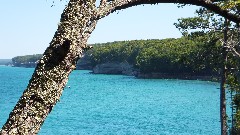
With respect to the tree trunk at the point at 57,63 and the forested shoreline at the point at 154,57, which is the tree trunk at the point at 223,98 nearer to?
the tree trunk at the point at 57,63

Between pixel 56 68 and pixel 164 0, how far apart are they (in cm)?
92

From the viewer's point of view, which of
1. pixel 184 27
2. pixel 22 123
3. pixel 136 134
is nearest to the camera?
pixel 22 123

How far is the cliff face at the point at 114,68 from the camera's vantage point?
160m

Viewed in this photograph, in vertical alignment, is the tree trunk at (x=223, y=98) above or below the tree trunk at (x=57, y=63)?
below

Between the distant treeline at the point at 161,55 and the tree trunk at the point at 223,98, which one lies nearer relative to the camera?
the tree trunk at the point at 223,98

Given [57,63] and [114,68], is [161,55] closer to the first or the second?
[114,68]

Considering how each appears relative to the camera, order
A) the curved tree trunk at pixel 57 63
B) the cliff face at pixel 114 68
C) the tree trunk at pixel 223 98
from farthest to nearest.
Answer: the cliff face at pixel 114 68 → the tree trunk at pixel 223 98 → the curved tree trunk at pixel 57 63

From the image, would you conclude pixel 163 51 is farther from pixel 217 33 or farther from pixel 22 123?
pixel 22 123

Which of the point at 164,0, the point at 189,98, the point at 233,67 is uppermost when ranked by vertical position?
the point at 164,0

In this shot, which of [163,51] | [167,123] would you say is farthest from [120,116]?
[163,51]

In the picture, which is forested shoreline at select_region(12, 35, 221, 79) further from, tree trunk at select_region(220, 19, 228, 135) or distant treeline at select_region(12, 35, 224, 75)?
tree trunk at select_region(220, 19, 228, 135)

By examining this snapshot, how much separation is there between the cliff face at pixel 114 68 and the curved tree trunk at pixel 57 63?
154 metres

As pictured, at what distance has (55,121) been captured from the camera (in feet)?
144

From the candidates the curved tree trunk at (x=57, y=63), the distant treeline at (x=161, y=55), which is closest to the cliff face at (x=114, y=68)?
the distant treeline at (x=161, y=55)
